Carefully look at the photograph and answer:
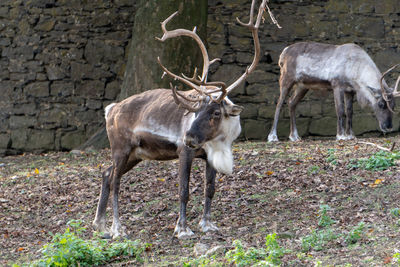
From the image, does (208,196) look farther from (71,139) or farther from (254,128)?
(71,139)

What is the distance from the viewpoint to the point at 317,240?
15.9ft

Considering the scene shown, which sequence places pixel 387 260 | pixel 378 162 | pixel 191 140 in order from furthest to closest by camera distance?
pixel 378 162 → pixel 191 140 → pixel 387 260

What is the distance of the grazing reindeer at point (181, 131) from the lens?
17.9 feet

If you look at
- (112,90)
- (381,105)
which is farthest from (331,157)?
(112,90)

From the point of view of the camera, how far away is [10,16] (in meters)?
11.7

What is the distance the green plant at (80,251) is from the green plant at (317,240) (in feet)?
4.10

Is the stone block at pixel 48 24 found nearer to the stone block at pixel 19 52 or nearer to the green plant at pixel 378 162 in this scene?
the stone block at pixel 19 52

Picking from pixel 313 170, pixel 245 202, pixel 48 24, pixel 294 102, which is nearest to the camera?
pixel 245 202

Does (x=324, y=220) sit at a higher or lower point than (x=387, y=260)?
lower

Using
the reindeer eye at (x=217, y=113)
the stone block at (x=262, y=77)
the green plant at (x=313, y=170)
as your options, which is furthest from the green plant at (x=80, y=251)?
the stone block at (x=262, y=77)

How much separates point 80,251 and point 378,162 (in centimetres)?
346

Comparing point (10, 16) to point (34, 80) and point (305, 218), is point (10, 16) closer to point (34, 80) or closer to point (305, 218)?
point (34, 80)

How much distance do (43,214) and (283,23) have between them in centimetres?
613

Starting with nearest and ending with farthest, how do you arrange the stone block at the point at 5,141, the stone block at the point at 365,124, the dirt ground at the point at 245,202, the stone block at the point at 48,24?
the dirt ground at the point at 245,202 → the stone block at the point at 365,124 → the stone block at the point at 48,24 → the stone block at the point at 5,141
